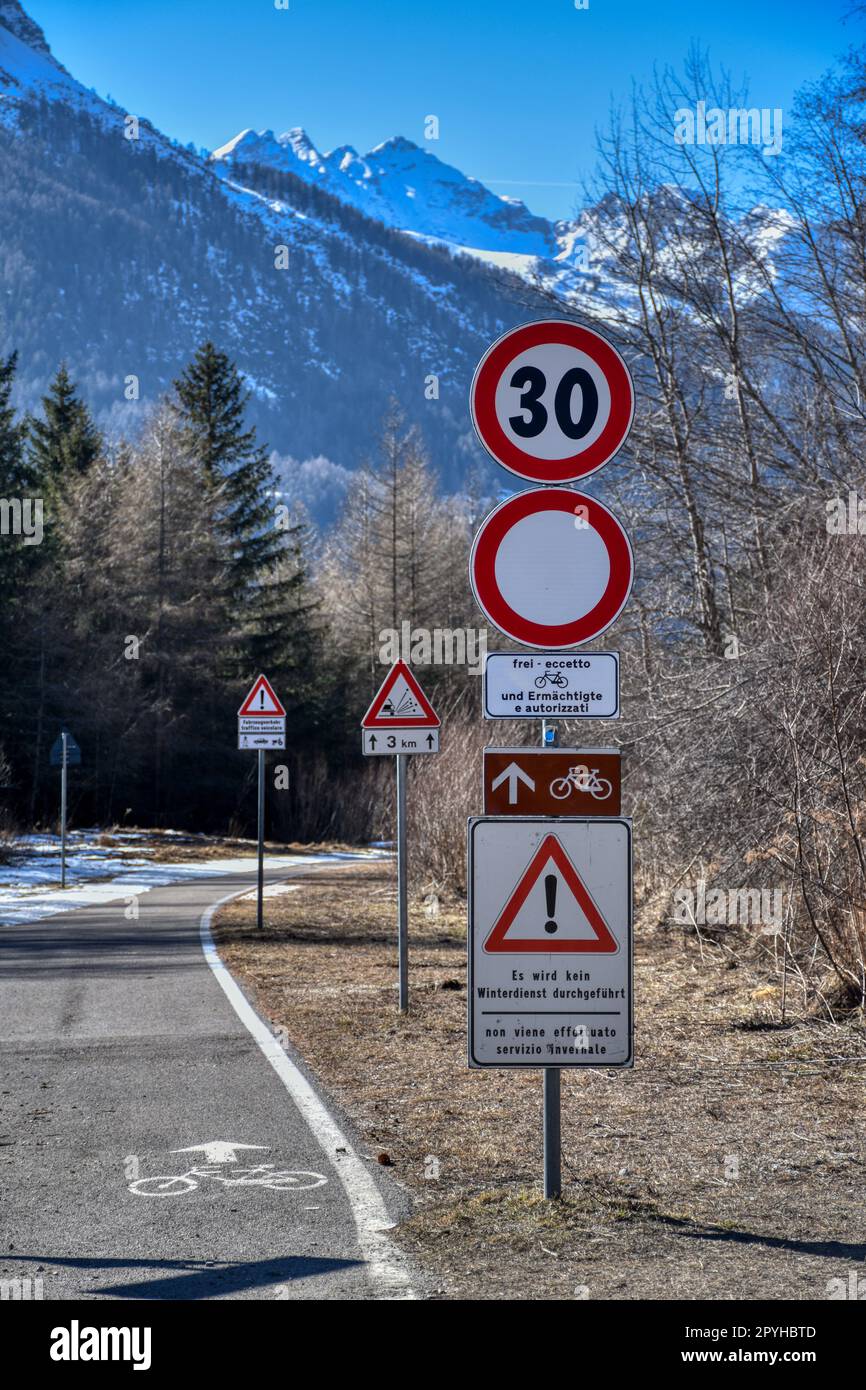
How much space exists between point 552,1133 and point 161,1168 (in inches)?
76.0

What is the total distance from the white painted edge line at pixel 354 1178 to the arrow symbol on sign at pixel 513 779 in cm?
170

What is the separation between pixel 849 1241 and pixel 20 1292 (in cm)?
289

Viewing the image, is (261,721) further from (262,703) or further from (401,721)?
(401,721)

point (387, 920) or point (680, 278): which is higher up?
point (680, 278)

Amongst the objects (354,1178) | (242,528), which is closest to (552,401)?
(354,1178)

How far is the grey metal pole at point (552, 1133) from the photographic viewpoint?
5.83 meters

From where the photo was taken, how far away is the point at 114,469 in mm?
61719

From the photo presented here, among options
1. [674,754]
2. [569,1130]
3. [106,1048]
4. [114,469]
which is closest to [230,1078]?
[106,1048]

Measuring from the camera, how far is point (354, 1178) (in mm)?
6441

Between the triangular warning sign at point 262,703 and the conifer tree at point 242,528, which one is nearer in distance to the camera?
the triangular warning sign at point 262,703

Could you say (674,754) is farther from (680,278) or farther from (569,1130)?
(569,1130)

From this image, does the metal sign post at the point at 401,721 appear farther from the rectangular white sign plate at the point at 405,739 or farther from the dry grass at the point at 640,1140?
the dry grass at the point at 640,1140

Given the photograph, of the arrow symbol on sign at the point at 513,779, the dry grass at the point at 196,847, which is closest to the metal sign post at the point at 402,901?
the arrow symbol on sign at the point at 513,779

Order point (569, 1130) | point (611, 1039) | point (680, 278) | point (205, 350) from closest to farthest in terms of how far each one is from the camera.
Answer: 1. point (611, 1039)
2. point (569, 1130)
3. point (680, 278)
4. point (205, 350)
